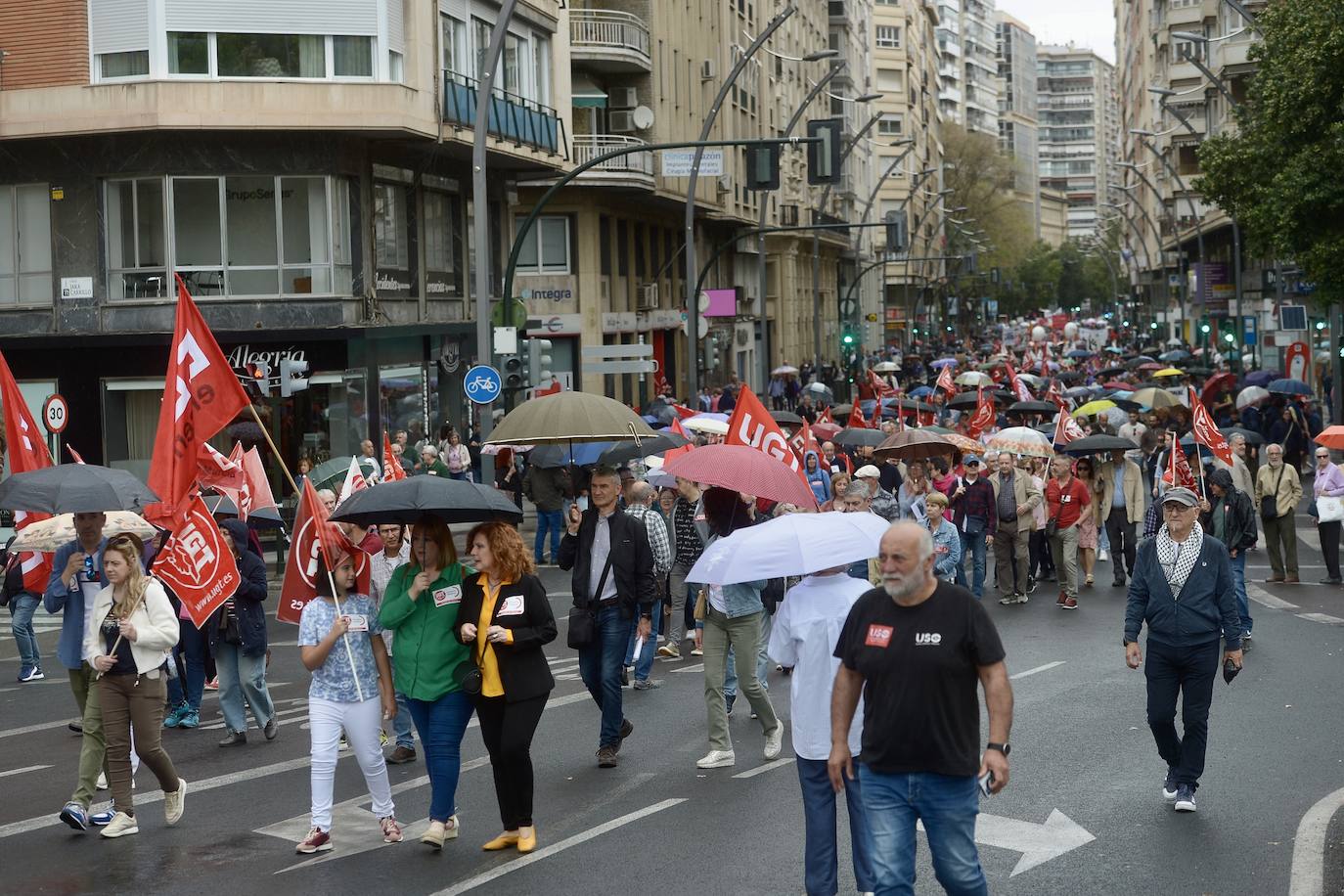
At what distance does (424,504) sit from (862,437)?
50.4ft

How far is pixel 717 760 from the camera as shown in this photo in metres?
11.0

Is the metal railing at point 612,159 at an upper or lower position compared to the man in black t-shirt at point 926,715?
upper

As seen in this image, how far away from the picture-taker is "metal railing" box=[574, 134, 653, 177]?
43469 millimetres

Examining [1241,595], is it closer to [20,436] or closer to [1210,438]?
[1210,438]

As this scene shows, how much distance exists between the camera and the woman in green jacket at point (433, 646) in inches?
351

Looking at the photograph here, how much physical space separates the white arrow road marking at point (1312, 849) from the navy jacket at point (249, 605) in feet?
21.8

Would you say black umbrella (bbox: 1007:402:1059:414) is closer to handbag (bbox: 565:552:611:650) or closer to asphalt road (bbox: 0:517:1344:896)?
asphalt road (bbox: 0:517:1344:896)

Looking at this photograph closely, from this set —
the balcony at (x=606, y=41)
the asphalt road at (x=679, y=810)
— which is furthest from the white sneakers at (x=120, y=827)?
the balcony at (x=606, y=41)

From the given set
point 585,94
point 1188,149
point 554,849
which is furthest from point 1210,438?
point 1188,149

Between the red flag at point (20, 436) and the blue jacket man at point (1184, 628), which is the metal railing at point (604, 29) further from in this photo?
the blue jacket man at point (1184, 628)

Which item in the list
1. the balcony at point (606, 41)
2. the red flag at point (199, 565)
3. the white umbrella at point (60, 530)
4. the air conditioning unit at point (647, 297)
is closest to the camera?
the red flag at point (199, 565)

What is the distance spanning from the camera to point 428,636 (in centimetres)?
895

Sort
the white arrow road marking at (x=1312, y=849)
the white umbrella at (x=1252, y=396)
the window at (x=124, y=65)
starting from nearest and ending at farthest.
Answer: the white arrow road marking at (x=1312, y=849) < the window at (x=124, y=65) < the white umbrella at (x=1252, y=396)

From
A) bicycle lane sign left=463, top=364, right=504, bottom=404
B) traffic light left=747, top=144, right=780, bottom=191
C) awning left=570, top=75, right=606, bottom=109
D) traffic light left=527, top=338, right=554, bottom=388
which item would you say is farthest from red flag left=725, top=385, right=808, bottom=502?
awning left=570, top=75, right=606, bottom=109
